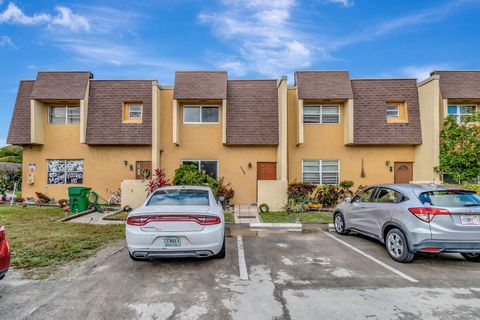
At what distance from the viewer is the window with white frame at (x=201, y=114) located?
14.7 meters

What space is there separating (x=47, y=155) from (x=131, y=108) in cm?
507

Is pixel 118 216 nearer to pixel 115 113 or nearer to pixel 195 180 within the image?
pixel 195 180

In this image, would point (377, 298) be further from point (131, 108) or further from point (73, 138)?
point (73, 138)

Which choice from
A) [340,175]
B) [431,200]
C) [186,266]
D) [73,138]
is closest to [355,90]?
[340,175]

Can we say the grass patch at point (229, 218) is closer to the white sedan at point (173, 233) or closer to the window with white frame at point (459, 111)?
the white sedan at point (173, 233)

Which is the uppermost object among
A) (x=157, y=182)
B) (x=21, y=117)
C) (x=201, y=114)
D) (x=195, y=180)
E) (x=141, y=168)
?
(x=201, y=114)

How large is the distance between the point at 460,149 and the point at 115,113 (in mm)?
16752

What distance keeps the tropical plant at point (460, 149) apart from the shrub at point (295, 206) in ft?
20.7

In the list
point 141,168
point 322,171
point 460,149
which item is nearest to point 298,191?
point 322,171

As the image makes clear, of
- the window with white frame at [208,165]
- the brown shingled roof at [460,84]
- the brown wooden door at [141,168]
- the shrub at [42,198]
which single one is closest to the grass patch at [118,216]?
the brown wooden door at [141,168]

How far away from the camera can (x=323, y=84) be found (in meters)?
14.2

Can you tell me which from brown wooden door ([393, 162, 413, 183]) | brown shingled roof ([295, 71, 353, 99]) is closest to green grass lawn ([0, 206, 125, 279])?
brown shingled roof ([295, 71, 353, 99])

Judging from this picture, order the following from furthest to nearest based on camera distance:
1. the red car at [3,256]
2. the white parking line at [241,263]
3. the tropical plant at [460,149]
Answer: the tropical plant at [460,149]
the white parking line at [241,263]
the red car at [3,256]

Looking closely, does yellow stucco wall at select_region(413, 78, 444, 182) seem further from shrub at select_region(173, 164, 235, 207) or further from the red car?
the red car
